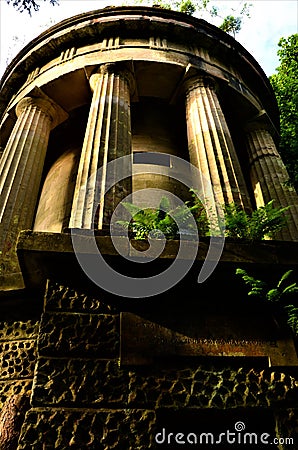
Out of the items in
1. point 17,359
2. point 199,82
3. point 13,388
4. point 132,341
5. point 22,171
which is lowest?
point 13,388

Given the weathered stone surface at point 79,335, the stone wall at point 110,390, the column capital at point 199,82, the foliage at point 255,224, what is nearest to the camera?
the stone wall at point 110,390

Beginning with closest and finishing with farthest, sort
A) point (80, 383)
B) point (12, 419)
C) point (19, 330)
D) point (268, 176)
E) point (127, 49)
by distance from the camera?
point (80, 383)
point (12, 419)
point (19, 330)
point (268, 176)
point (127, 49)

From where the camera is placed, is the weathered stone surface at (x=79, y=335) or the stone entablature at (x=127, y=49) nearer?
the weathered stone surface at (x=79, y=335)

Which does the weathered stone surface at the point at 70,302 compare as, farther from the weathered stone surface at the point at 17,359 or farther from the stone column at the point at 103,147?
the stone column at the point at 103,147

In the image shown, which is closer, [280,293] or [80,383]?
[80,383]

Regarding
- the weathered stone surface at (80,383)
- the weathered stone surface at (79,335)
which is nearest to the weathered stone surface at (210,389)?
the weathered stone surface at (80,383)

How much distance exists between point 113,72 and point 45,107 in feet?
8.14

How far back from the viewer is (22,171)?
377 inches

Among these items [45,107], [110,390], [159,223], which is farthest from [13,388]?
[45,107]

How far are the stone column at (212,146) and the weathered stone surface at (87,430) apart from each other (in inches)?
185

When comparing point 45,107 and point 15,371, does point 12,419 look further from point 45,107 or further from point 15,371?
point 45,107

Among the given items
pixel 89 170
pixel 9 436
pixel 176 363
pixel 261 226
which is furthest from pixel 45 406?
pixel 89 170

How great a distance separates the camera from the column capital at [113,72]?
10.8 m

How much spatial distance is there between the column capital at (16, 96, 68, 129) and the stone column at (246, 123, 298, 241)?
6.14 metres
